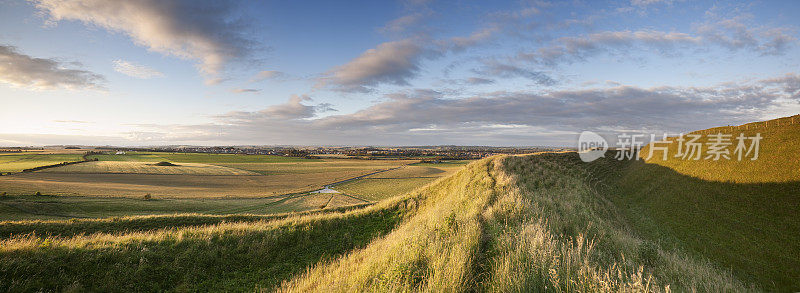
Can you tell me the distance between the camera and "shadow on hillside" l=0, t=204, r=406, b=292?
7314 mm

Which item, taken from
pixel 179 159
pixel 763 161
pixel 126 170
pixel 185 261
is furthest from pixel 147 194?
pixel 179 159

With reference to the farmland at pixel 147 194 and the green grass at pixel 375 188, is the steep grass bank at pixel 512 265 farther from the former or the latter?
the green grass at pixel 375 188

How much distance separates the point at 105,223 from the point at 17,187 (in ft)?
160

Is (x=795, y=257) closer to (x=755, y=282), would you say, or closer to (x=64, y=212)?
(x=755, y=282)

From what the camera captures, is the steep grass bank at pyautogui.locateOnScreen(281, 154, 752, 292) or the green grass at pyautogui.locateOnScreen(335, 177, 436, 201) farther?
the green grass at pyautogui.locateOnScreen(335, 177, 436, 201)

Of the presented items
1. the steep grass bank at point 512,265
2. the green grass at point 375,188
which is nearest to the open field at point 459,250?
the steep grass bank at point 512,265

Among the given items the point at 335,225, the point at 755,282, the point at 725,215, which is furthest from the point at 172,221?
the point at 725,215

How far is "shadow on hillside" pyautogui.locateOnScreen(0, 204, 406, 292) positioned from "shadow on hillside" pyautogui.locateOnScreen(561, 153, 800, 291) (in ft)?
55.8

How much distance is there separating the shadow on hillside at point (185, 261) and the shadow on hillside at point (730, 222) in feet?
55.8

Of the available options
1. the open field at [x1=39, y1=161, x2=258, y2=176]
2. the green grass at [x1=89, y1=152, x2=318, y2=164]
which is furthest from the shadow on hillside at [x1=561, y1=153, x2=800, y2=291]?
the green grass at [x1=89, y1=152, x2=318, y2=164]

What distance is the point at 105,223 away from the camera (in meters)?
16.7

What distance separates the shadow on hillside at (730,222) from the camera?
1130 centimetres

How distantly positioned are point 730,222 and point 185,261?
→ 88.2ft

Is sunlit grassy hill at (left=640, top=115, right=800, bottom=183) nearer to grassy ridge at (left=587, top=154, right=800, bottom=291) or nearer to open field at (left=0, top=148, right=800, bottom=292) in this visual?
grassy ridge at (left=587, top=154, right=800, bottom=291)
